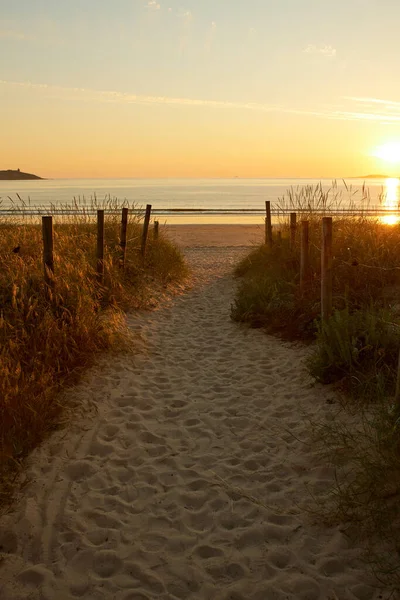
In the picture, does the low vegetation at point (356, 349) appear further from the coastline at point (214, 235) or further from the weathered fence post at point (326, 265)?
the coastline at point (214, 235)

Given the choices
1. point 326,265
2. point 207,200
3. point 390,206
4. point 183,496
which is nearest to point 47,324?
point 183,496

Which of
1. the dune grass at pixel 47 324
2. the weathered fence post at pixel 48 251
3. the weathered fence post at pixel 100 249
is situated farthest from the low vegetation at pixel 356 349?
the weathered fence post at pixel 48 251

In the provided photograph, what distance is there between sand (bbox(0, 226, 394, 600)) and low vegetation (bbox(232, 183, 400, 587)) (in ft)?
0.57

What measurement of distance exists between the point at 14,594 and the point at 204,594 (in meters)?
1.08

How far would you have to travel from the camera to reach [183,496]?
369 centimetres

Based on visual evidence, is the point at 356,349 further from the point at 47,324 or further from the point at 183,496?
the point at 47,324

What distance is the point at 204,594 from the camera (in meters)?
2.79

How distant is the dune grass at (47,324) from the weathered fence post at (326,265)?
8.83ft

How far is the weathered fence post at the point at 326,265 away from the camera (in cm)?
595

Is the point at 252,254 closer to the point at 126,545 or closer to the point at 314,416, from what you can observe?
the point at 314,416

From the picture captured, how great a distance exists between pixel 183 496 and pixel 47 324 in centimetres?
275

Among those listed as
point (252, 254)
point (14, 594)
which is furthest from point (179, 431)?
point (252, 254)

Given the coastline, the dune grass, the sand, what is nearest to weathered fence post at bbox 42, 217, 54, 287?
the dune grass

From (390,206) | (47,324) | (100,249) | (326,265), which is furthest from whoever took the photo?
(390,206)
